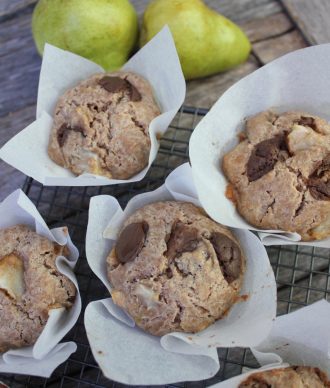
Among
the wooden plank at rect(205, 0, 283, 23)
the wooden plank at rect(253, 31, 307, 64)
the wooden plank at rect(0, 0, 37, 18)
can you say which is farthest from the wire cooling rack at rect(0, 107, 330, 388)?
the wooden plank at rect(0, 0, 37, 18)

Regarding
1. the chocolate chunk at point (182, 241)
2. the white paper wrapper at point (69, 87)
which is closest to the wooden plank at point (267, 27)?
the white paper wrapper at point (69, 87)

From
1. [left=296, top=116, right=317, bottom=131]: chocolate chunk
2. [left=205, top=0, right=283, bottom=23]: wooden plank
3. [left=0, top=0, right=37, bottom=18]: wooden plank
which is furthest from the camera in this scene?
[left=0, top=0, right=37, bottom=18]: wooden plank

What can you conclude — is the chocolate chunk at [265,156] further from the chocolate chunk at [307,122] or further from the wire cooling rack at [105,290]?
the wire cooling rack at [105,290]

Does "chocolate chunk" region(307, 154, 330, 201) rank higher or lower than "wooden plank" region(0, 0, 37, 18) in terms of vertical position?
lower

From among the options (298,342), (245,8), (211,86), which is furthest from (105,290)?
(245,8)

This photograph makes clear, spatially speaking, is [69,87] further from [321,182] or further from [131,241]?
[321,182]

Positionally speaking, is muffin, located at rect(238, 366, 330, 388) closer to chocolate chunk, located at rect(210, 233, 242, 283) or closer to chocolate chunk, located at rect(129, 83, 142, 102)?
chocolate chunk, located at rect(210, 233, 242, 283)

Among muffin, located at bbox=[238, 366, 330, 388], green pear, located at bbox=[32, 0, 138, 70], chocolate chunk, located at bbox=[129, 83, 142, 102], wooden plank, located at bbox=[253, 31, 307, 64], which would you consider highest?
green pear, located at bbox=[32, 0, 138, 70]

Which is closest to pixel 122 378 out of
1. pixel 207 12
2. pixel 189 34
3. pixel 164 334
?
pixel 164 334
